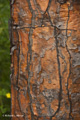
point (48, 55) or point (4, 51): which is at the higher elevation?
point (48, 55)

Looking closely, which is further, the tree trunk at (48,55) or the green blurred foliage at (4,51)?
the green blurred foliage at (4,51)

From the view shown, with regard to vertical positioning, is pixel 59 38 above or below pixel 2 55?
above

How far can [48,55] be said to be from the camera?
1.87 meters

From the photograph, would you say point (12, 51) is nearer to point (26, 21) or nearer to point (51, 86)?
point (26, 21)

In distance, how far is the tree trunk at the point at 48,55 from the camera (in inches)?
72.6

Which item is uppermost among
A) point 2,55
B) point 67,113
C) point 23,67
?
point 23,67

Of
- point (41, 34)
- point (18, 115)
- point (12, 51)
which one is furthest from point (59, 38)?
point (18, 115)

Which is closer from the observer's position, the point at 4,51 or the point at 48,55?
the point at 48,55

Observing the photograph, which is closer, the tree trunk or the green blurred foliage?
the tree trunk

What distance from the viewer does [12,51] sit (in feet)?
6.55

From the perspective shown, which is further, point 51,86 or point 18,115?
point 18,115

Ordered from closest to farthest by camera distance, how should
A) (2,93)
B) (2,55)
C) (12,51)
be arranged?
→ (12,51)
(2,93)
(2,55)

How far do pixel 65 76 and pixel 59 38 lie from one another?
298mm

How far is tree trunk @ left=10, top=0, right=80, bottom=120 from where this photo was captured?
184cm
